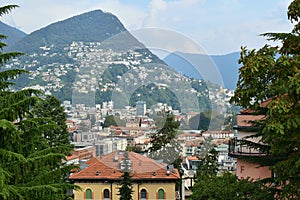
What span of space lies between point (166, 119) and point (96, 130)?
1690 mm

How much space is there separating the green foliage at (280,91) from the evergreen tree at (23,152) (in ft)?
11.1

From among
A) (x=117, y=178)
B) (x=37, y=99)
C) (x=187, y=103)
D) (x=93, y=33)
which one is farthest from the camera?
(x=93, y=33)

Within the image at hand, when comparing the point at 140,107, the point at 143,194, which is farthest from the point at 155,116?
the point at 143,194

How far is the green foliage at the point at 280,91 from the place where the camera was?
6.77 m

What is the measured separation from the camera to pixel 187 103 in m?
11.2

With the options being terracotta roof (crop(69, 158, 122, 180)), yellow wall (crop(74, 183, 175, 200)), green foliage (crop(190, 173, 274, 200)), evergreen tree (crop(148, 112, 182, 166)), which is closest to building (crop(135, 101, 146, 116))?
evergreen tree (crop(148, 112, 182, 166))

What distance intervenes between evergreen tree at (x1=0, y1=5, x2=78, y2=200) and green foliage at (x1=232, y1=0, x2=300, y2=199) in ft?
11.1

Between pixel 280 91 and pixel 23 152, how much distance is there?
4790mm

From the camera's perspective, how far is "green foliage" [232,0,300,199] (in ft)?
22.2

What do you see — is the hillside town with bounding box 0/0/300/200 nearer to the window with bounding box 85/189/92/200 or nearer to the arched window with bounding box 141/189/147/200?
the arched window with bounding box 141/189/147/200

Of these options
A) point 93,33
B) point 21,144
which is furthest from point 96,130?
point 93,33

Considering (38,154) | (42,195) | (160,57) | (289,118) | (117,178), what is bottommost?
(117,178)

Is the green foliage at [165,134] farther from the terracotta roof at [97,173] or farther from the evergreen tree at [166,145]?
the terracotta roof at [97,173]

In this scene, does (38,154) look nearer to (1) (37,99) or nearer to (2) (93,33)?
(1) (37,99)
